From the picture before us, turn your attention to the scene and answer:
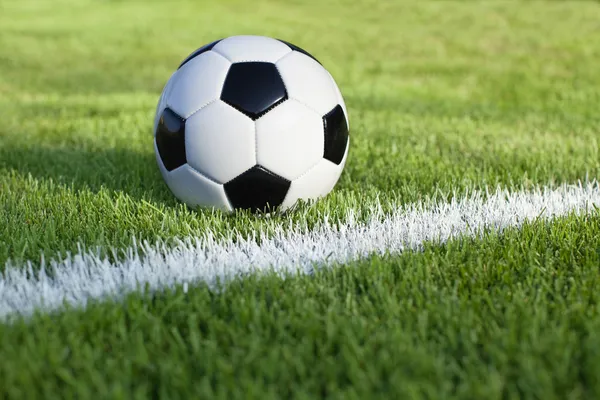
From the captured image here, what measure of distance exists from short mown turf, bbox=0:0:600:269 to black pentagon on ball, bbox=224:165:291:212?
0.09 m

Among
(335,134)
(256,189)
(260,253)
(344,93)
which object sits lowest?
(260,253)

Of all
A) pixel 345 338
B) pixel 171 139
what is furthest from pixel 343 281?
pixel 171 139

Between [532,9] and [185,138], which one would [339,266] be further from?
[532,9]

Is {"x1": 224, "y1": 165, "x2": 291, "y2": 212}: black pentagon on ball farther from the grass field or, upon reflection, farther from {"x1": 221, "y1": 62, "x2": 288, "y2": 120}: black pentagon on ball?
{"x1": 221, "y1": 62, "x2": 288, "y2": 120}: black pentagon on ball

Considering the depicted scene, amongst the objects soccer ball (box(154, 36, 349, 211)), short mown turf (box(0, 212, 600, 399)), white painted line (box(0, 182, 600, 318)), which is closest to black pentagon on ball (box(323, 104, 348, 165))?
soccer ball (box(154, 36, 349, 211))

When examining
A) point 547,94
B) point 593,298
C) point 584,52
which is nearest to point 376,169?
point 593,298

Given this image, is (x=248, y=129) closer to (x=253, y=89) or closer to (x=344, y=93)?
(x=253, y=89)

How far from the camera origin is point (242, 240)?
9.10 ft

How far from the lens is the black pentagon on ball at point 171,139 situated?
3078 millimetres

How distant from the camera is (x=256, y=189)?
3051mm

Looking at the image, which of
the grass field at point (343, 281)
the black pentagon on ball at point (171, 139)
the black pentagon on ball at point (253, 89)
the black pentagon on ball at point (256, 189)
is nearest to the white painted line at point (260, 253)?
the grass field at point (343, 281)

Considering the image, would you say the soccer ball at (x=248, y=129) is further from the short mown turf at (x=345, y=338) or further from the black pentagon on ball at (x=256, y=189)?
the short mown turf at (x=345, y=338)

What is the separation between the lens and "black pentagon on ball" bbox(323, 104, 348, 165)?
318cm

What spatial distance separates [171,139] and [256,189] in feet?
1.69
